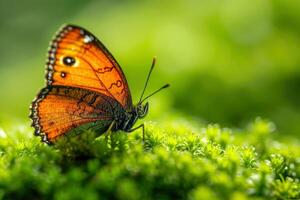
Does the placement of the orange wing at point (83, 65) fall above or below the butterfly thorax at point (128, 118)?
above

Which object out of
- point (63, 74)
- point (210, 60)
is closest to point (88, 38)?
point (63, 74)

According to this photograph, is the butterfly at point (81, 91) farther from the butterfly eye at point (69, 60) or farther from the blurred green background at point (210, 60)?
the blurred green background at point (210, 60)

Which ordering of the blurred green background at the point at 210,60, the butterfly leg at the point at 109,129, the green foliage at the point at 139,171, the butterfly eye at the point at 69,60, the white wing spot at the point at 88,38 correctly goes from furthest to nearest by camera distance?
the blurred green background at the point at 210,60 → the butterfly eye at the point at 69,60 → the white wing spot at the point at 88,38 → the butterfly leg at the point at 109,129 → the green foliage at the point at 139,171

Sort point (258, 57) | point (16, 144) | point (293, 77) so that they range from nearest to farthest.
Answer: point (16, 144), point (293, 77), point (258, 57)

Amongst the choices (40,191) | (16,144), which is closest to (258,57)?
(16,144)

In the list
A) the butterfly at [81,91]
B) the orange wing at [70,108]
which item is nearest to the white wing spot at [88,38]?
the butterfly at [81,91]

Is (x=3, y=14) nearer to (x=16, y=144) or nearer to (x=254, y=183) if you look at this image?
(x=16, y=144)

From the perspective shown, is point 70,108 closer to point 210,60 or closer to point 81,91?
point 81,91

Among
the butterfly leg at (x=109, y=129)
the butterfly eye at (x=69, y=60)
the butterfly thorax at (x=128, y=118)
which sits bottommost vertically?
the butterfly leg at (x=109, y=129)
